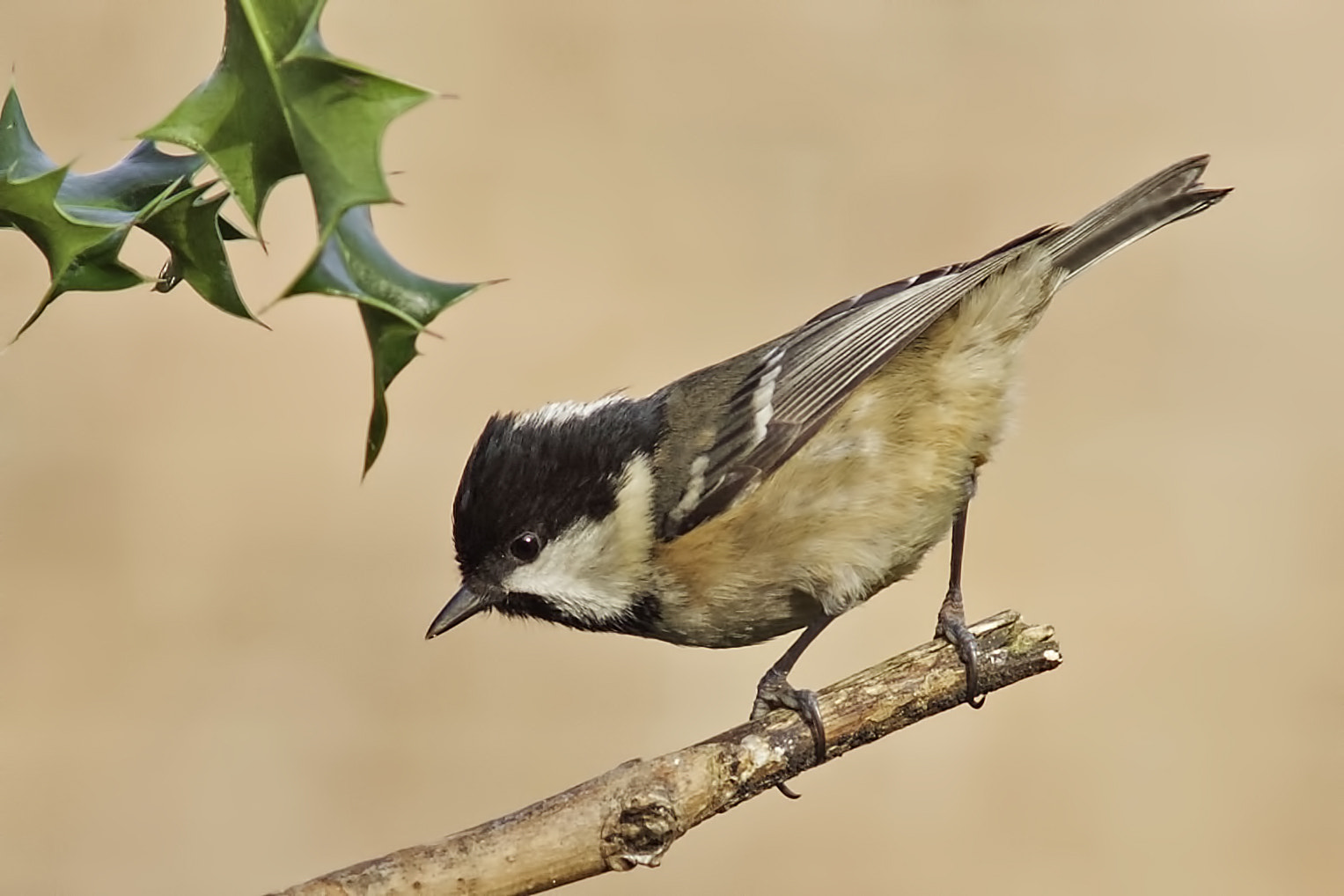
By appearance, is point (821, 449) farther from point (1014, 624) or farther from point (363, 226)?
point (363, 226)

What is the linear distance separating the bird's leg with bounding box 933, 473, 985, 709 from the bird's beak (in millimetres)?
793

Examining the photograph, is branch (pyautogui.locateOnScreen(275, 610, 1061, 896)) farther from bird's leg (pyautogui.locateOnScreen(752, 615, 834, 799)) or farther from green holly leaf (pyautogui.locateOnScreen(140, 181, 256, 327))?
green holly leaf (pyautogui.locateOnScreen(140, 181, 256, 327))

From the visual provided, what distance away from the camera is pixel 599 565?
257 centimetres

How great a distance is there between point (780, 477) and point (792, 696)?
522mm

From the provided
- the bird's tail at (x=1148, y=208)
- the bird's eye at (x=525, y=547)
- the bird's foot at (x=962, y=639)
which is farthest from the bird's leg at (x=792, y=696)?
the bird's tail at (x=1148, y=208)

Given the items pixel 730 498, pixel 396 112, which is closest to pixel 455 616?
pixel 730 498

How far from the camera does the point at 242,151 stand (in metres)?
1.17

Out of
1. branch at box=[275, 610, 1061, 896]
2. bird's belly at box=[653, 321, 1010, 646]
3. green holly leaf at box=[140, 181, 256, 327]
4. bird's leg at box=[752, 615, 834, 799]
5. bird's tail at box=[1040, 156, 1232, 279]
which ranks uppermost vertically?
bird's tail at box=[1040, 156, 1232, 279]

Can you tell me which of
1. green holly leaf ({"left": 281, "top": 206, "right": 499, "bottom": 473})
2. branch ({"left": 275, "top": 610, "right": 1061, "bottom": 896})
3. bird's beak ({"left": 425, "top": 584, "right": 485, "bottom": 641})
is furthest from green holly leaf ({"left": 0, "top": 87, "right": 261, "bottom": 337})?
bird's beak ({"left": 425, "top": 584, "right": 485, "bottom": 641})

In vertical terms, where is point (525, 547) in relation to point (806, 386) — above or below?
below

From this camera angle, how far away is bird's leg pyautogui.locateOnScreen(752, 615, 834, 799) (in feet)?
6.46

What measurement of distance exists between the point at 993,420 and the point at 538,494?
2.80ft

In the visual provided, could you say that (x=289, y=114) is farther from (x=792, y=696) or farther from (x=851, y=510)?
(x=851, y=510)

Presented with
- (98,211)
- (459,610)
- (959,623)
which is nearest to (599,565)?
(459,610)
